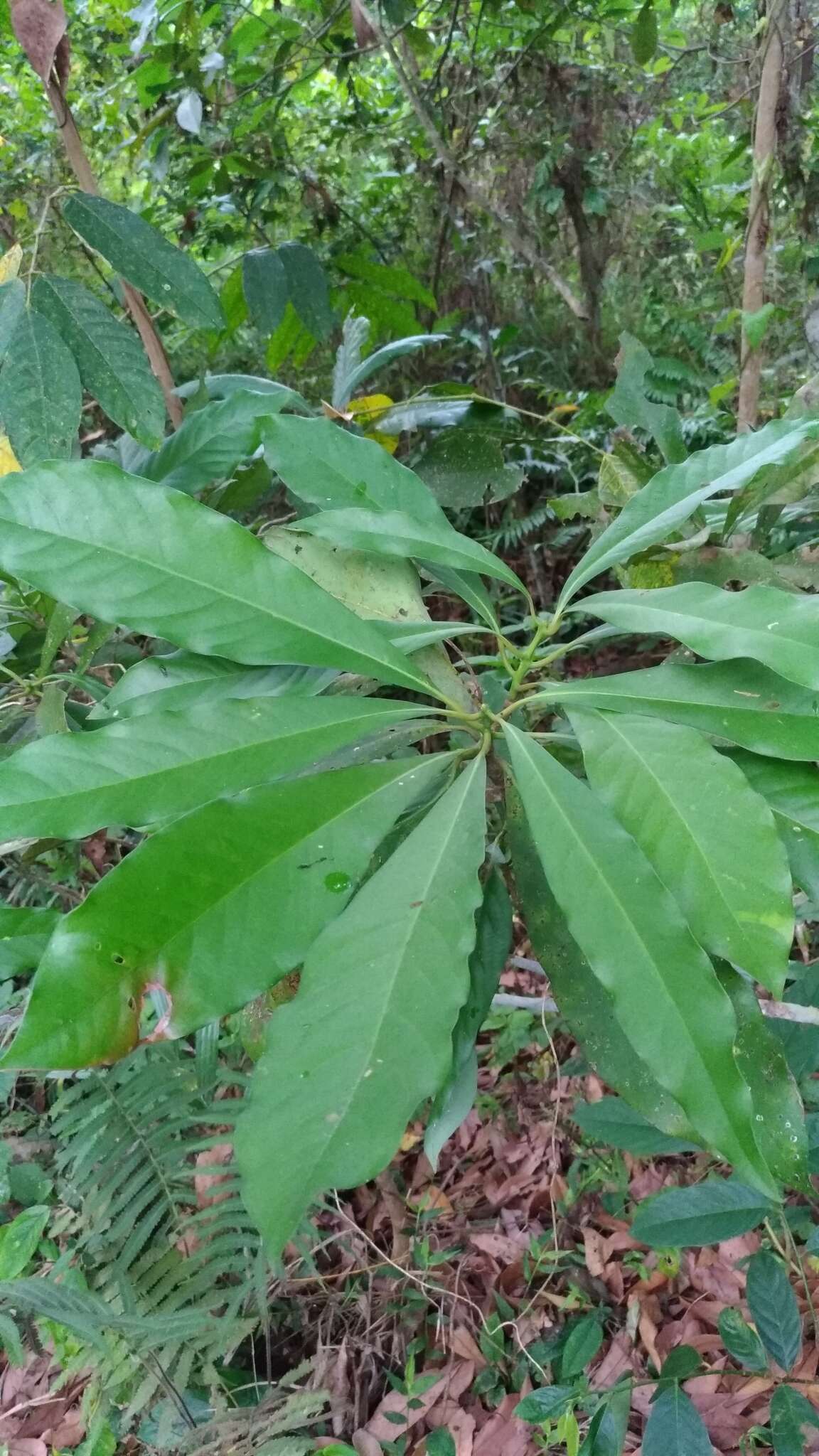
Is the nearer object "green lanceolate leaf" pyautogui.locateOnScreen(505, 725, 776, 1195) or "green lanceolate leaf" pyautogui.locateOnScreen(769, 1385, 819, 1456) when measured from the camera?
"green lanceolate leaf" pyautogui.locateOnScreen(505, 725, 776, 1195)

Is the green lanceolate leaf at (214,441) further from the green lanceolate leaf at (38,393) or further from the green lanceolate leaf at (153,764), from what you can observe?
the green lanceolate leaf at (153,764)

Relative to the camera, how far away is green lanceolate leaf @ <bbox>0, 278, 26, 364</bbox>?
2.52 ft

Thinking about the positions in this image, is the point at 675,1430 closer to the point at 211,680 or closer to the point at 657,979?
the point at 657,979

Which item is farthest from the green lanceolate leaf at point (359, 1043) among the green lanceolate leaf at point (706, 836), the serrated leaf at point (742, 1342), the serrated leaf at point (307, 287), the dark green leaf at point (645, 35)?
the dark green leaf at point (645, 35)

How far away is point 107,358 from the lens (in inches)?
31.6

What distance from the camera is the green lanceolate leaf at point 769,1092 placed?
20.7 inches

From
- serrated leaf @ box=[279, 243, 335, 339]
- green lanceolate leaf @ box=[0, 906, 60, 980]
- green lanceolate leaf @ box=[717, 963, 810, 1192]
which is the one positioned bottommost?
green lanceolate leaf @ box=[717, 963, 810, 1192]

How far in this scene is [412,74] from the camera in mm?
2160

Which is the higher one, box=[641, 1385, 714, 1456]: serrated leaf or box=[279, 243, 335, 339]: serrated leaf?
box=[279, 243, 335, 339]: serrated leaf

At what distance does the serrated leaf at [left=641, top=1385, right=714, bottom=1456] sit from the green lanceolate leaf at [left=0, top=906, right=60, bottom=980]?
0.79m

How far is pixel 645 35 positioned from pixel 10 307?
1.58m

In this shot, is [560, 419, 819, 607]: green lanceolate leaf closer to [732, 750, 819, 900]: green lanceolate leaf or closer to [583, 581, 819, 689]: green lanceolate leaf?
[583, 581, 819, 689]: green lanceolate leaf

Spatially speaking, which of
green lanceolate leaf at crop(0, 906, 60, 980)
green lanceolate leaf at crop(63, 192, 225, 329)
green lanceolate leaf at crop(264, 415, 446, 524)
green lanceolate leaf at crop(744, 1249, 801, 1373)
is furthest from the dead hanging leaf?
green lanceolate leaf at crop(744, 1249, 801, 1373)

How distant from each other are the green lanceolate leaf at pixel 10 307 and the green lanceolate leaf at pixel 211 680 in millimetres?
381
